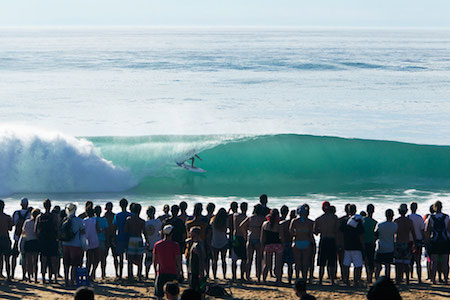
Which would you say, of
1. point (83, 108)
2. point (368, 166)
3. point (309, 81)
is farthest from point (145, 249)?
point (309, 81)

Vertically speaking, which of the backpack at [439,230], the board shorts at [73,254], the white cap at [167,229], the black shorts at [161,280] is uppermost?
the white cap at [167,229]

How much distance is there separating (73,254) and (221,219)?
1.69 metres

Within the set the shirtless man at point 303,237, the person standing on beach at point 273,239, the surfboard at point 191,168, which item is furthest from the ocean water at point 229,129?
the person standing on beach at point 273,239

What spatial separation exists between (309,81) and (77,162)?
33.7 meters

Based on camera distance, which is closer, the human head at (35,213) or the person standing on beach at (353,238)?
the person standing on beach at (353,238)

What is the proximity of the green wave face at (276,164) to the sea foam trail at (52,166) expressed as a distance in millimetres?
740

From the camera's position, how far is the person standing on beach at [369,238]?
304 inches

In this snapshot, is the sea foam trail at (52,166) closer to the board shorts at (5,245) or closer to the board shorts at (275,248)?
the board shorts at (5,245)

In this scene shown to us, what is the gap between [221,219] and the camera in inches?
301

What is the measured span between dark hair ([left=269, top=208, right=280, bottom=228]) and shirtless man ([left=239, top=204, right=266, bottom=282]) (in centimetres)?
25

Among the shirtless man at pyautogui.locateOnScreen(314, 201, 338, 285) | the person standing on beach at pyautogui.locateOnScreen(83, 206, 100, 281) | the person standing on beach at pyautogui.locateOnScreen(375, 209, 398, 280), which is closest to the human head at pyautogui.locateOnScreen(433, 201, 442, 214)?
the person standing on beach at pyautogui.locateOnScreen(375, 209, 398, 280)

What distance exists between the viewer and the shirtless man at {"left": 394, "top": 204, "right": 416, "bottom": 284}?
25.2 ft

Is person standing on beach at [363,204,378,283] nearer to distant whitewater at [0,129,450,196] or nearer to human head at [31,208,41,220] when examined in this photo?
human head at [31,208,41,220]

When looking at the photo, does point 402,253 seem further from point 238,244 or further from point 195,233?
point 195,233
